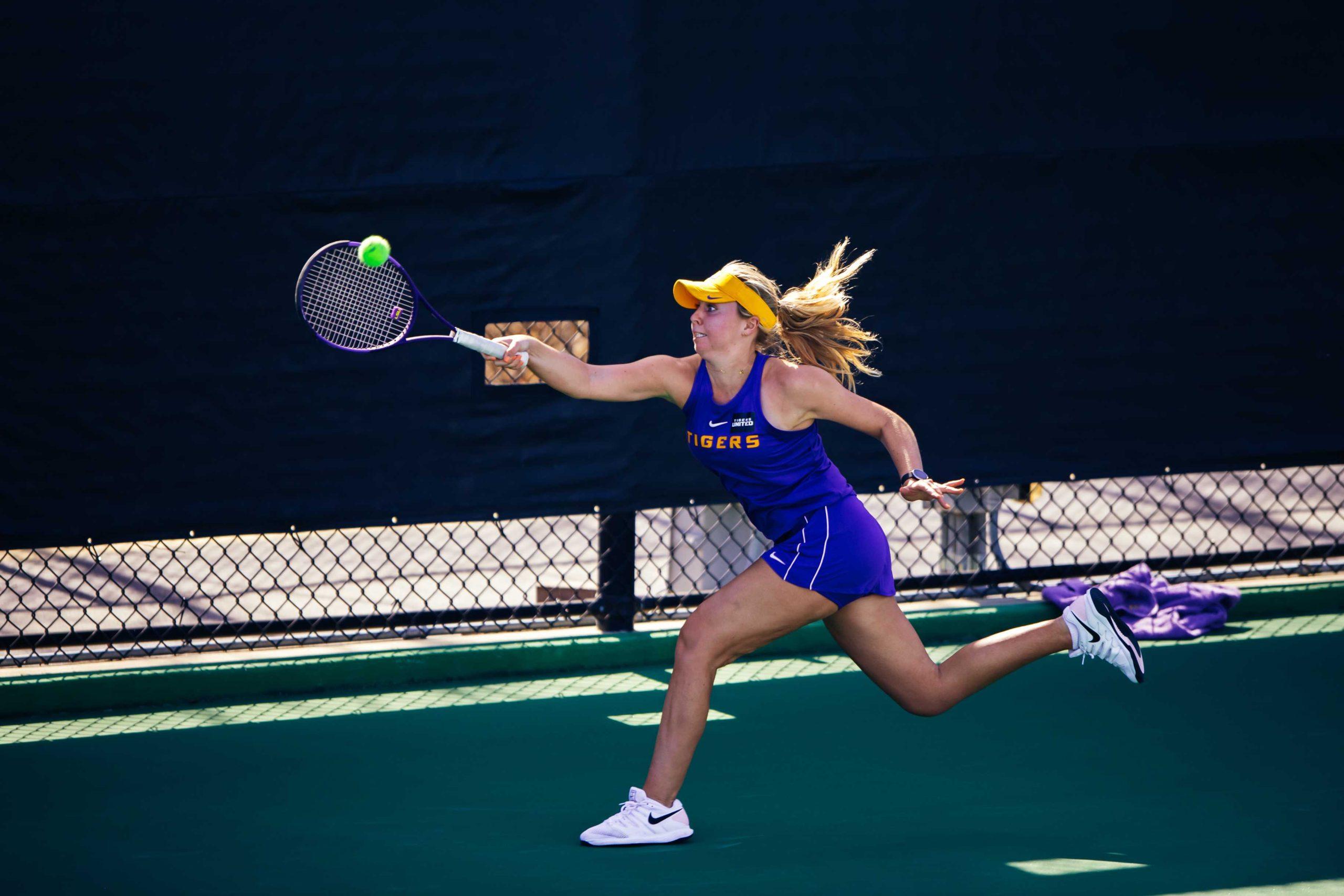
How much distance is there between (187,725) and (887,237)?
2.97 meters

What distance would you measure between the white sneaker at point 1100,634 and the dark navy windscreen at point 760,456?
680mm

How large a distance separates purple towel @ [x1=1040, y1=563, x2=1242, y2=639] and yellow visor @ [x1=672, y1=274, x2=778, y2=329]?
8.47ft

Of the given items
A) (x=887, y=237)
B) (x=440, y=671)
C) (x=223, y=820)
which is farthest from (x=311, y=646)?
(x=887, y=237)

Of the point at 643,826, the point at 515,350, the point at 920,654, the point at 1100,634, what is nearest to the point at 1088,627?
the point at 1100,634

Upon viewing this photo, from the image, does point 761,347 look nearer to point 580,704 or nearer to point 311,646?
point 580,704

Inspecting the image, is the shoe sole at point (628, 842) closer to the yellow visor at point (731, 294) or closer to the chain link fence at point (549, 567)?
the yellow visor at point (731, 294)

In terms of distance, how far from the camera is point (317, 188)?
5.38 m

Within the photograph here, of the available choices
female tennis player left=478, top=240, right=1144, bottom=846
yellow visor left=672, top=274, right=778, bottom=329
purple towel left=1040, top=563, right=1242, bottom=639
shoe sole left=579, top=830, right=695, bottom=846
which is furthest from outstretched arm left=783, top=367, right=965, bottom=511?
purple towel left=1040, top=563, right=1242, bottom=639

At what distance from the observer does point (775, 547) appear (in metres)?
4.20

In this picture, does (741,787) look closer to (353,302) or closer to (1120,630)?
(1120,630)

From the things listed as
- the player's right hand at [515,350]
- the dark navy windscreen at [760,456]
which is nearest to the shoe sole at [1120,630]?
the dark navy windscreen at [760,456]

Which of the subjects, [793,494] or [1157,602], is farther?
[1157,602]

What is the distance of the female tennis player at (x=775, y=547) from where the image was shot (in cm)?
406

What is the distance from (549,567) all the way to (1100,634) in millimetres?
4669
